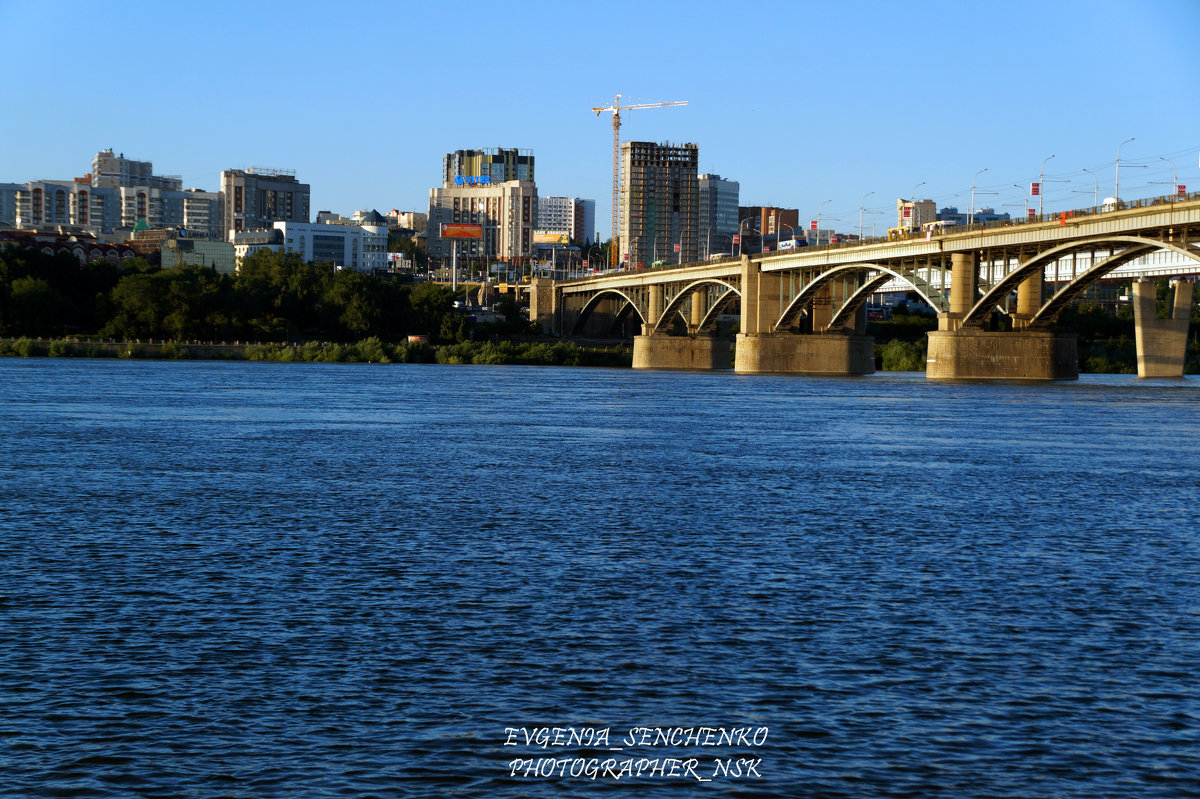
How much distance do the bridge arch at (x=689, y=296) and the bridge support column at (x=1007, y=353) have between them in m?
33.5

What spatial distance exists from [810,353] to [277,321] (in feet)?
205

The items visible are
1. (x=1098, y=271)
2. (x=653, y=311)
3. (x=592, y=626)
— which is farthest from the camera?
(x=653, y=311)

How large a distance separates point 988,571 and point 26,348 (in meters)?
113

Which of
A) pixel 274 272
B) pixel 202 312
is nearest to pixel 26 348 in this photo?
pixel 202 312

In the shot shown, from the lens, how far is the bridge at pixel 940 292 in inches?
2822

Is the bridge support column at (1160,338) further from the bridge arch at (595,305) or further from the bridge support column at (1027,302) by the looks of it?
the bridge arch at (595,305)

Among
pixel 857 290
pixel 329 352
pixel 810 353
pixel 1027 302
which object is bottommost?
pixel 329 352

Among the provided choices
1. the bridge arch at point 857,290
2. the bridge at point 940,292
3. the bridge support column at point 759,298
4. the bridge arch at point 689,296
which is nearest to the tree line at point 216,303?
the bridge at point 940,292

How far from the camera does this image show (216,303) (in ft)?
458

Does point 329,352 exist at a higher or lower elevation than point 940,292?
lower

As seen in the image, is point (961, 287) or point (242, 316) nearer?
point (961, 287)

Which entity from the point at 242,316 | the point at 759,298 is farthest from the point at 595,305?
the point at 759,298

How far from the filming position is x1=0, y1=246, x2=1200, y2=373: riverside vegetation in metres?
128

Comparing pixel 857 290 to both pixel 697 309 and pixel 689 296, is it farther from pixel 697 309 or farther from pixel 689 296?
pixel 697 309
